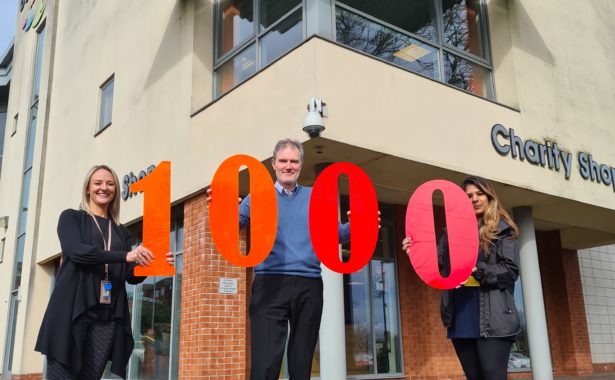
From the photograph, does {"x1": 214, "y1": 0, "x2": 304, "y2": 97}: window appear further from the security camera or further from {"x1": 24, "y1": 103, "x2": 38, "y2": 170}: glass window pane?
{"x1": 24, "y1": 103, "x2": 38, "y2": 170}: glass window pane

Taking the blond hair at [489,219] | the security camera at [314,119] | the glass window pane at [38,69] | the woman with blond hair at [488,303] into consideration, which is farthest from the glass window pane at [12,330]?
the blond hair at [489,219]

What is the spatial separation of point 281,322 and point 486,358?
1229 mm

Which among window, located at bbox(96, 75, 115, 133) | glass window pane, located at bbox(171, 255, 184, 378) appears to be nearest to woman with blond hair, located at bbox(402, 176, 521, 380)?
glass window pane, located at bbox(171, 255, 184, 378)

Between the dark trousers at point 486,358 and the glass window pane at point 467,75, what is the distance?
5.79 meters

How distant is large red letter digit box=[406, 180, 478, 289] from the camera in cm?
345

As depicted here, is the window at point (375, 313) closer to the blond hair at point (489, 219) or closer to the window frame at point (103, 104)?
the window frame at point (103, 104)

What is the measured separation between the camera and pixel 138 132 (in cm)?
1036

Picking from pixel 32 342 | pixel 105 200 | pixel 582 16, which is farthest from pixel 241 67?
pixel 32 342

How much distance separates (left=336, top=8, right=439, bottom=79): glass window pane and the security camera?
4.32ft

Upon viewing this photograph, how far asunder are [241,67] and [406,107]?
2.64 m

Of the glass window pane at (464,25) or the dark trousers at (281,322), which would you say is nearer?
the dark trousers at (281,322)

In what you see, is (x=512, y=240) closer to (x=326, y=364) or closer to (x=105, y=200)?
(x=105, y=200)

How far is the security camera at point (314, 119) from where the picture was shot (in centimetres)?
638

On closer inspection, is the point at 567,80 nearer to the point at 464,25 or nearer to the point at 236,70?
the point at 464,25
